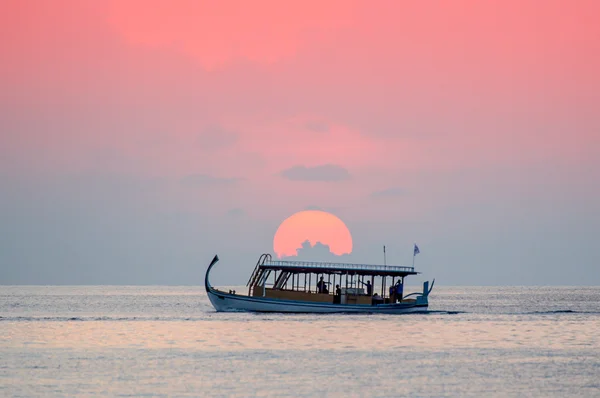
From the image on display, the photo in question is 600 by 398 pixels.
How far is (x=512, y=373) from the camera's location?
144 ft

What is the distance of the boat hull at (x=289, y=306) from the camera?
7725 centimetres

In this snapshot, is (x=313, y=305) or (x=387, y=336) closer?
(x=387, y=336)

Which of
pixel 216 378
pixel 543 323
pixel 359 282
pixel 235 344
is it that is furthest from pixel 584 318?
pixel 216 378

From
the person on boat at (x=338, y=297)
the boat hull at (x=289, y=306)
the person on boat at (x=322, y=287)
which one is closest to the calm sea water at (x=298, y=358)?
the boat hull at (x=289, y=306)

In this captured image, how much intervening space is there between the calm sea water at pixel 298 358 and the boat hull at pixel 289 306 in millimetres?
1139

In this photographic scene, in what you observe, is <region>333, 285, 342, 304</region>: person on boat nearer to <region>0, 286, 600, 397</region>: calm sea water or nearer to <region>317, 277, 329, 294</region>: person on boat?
<region>317, 277, 329, 294</region>: person on boat

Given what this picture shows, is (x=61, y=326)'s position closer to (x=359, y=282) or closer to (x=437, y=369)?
(x=359, y=282)

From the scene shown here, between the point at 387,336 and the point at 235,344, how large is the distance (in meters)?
11.9

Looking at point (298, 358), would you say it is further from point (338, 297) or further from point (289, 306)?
point (338, 297)

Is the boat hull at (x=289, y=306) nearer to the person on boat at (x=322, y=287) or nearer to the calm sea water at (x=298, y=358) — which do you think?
the calm sea water at (x=298, y=358)

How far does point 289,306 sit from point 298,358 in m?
27.8

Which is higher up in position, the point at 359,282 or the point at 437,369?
the point at 359,282

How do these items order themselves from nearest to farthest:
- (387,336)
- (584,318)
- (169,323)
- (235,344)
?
(235,344)
(387,336)
(169,323)
(584,318)

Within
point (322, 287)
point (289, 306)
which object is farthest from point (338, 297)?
point (289, 306)
